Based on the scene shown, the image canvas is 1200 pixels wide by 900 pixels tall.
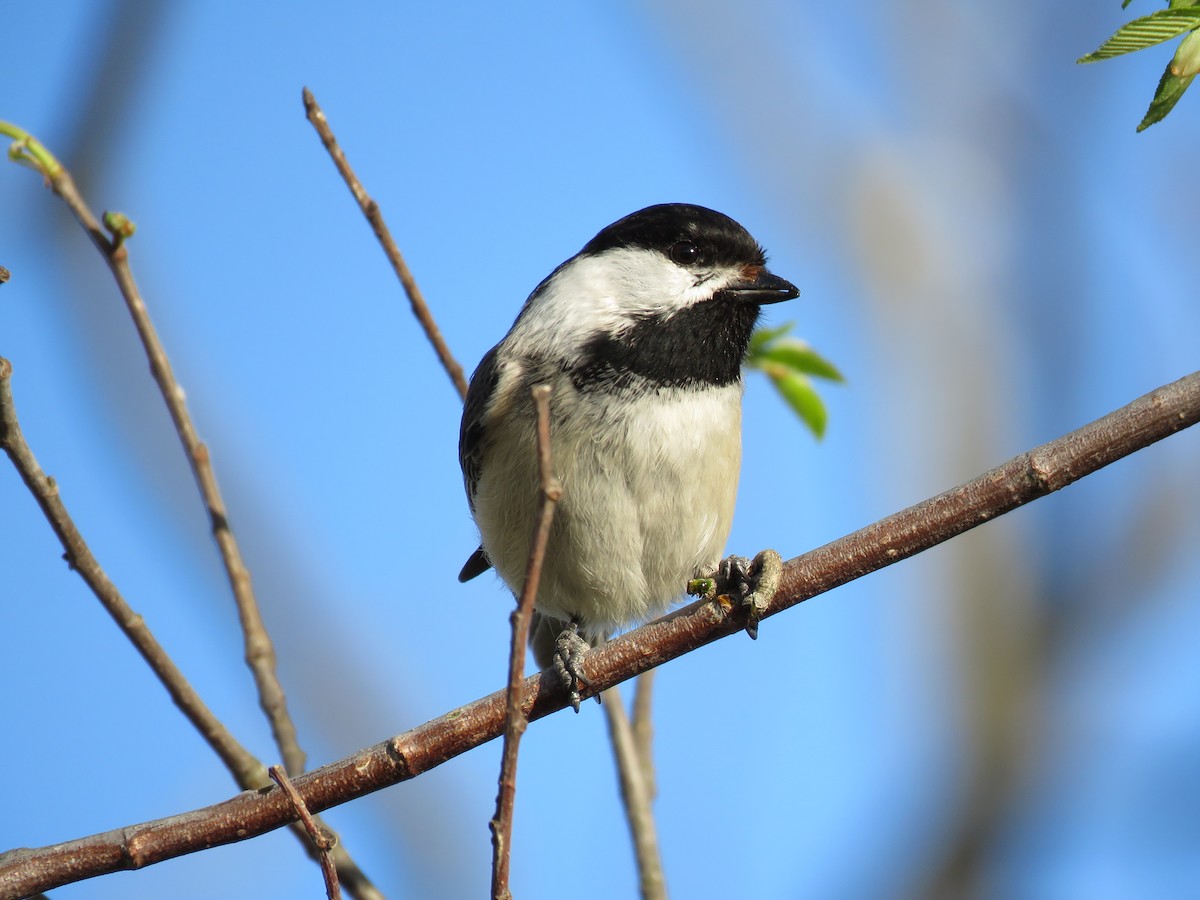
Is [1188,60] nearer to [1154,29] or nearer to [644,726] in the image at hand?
[1154,29]

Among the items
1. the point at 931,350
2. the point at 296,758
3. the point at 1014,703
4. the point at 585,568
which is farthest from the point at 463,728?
the point at 931,350

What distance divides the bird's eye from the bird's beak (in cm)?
14

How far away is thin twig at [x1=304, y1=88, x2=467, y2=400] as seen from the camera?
2746 mm

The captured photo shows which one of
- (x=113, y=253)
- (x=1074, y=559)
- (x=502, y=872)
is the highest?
(x=113, y=253)

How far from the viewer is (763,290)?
315 centimetres

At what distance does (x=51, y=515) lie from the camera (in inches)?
83.9

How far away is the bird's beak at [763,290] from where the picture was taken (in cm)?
314

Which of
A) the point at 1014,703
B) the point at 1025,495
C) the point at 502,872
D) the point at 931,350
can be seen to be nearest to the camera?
the point at 502,872

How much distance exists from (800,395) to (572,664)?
1274 mm

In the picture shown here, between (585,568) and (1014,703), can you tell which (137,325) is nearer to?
(585,568)

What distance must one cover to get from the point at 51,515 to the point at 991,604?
151 inches

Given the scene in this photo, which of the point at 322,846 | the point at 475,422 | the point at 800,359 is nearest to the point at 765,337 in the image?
the point at 800,359

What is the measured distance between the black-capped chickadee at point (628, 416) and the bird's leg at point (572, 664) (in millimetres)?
383

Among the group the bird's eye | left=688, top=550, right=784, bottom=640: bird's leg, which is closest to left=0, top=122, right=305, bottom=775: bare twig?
left=688, top=550, right=784, bottom=640: bird's leg
